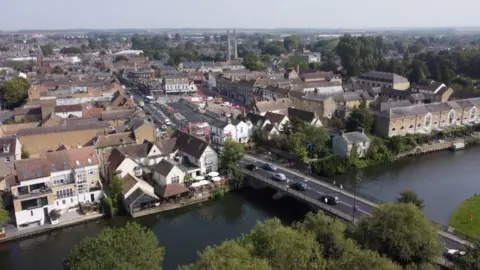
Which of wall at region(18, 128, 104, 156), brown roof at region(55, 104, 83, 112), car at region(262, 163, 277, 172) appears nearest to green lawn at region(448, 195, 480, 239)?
car at region(262, 163, 277, 172)

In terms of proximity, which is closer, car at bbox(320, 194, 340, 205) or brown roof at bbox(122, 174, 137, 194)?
car at bbox(320, 194, 340, 205)

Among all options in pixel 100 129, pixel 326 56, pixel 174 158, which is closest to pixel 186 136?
pixel 174 158

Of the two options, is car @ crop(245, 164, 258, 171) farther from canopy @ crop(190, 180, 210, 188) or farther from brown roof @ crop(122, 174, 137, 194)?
brown roof @ crop(122, 174, 137, 194)

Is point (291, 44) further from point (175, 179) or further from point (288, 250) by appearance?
point (288, 250)

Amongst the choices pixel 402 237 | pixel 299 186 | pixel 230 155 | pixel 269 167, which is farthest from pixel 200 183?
pixel 402 237

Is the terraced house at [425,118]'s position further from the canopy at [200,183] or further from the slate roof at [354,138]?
the canopy at [200,183]
